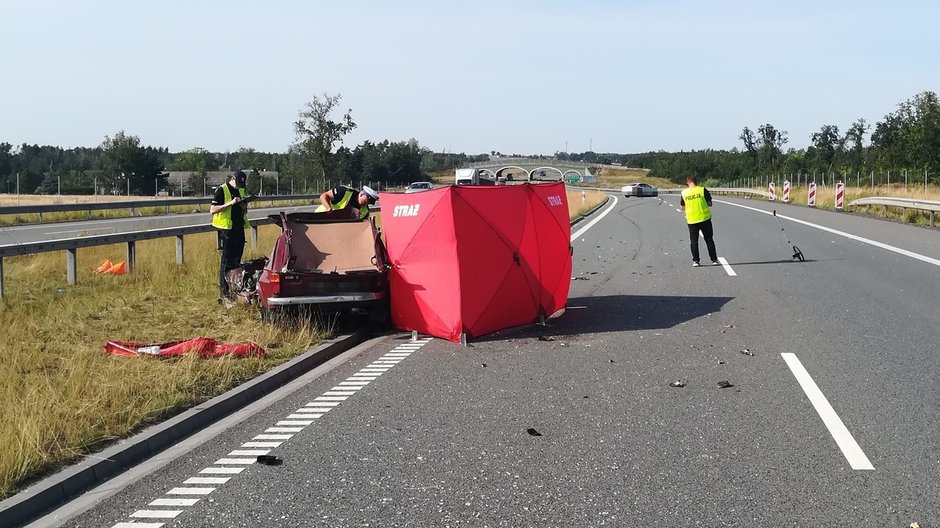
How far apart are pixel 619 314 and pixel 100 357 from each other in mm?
6035

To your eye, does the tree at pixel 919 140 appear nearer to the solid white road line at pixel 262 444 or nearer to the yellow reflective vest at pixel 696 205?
the yellow reflective vest at pixel 696 205

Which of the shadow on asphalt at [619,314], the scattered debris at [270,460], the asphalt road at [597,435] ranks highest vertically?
the shadow on asphalt at [619,314]

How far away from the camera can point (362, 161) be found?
6462 centimetres

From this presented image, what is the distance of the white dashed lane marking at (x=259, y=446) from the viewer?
4.89 metres

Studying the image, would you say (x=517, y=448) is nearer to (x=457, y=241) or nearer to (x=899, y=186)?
(x=457, y=241)

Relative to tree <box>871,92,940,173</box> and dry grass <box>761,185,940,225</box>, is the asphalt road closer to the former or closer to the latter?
dry grass <box>761,185,940,225</box>

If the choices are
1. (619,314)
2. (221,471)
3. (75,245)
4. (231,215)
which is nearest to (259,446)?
(221,471)

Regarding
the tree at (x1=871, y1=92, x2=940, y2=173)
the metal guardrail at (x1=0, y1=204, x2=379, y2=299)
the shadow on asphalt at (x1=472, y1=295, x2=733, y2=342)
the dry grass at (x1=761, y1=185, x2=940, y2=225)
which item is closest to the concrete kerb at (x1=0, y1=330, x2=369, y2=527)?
the shadow on asphalt at (x1=472, y1=295, x2=733, y2=342)

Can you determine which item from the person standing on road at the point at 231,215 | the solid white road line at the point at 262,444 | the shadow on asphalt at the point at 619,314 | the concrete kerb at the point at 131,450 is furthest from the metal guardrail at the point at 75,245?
the solid white road line at the point at 262,444

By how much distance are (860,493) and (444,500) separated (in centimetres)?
222

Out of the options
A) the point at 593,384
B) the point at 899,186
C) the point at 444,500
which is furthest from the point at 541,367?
the point at 899,186

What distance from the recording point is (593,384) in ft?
25.1

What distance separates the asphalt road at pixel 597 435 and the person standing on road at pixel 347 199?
2.73 meters

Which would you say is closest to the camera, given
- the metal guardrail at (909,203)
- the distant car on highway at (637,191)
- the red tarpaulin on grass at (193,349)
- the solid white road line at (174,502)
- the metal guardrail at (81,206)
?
the solid white road line at (174,502)
